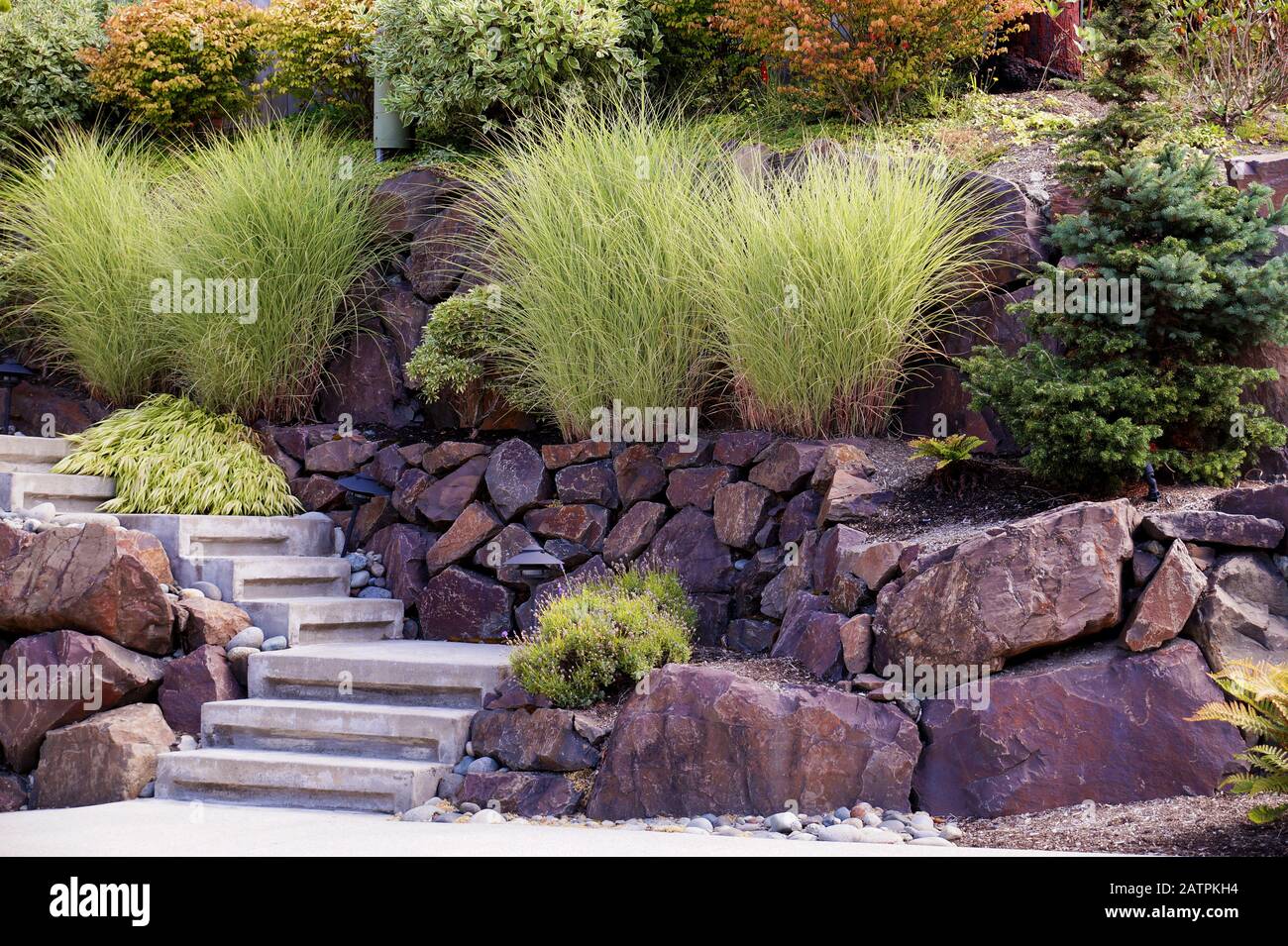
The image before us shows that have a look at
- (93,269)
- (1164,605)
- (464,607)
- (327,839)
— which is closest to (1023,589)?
(1164,605)

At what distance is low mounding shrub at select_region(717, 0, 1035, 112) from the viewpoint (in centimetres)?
706

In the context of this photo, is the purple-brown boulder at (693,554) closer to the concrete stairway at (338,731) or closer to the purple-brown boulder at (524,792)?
the concrete stairway at (338,731)

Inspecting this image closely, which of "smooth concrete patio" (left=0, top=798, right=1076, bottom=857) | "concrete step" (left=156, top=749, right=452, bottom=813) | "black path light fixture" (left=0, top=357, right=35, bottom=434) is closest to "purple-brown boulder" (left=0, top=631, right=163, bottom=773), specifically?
"concrete step" (left=156, top=749, right=452, bottom=813)

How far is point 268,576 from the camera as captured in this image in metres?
6.31

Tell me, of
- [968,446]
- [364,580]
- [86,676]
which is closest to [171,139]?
[364,580]

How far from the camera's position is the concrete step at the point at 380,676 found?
5.32 m

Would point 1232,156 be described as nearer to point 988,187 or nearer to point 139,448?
point 988,187

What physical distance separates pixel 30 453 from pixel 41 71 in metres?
4.10

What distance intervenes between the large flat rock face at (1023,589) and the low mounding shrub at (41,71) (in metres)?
8.04

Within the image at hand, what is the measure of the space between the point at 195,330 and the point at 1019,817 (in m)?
5.30

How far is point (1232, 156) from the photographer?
20.1 feet

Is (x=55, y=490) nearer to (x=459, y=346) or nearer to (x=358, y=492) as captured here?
(x=358, y=492)

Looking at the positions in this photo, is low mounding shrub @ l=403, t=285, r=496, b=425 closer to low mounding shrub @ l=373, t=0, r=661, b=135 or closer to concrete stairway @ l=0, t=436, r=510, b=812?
concrete stairway @ l=0, t=436, r=510, b=812

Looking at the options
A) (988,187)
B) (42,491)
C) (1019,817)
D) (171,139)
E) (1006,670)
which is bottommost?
(1019,817)
